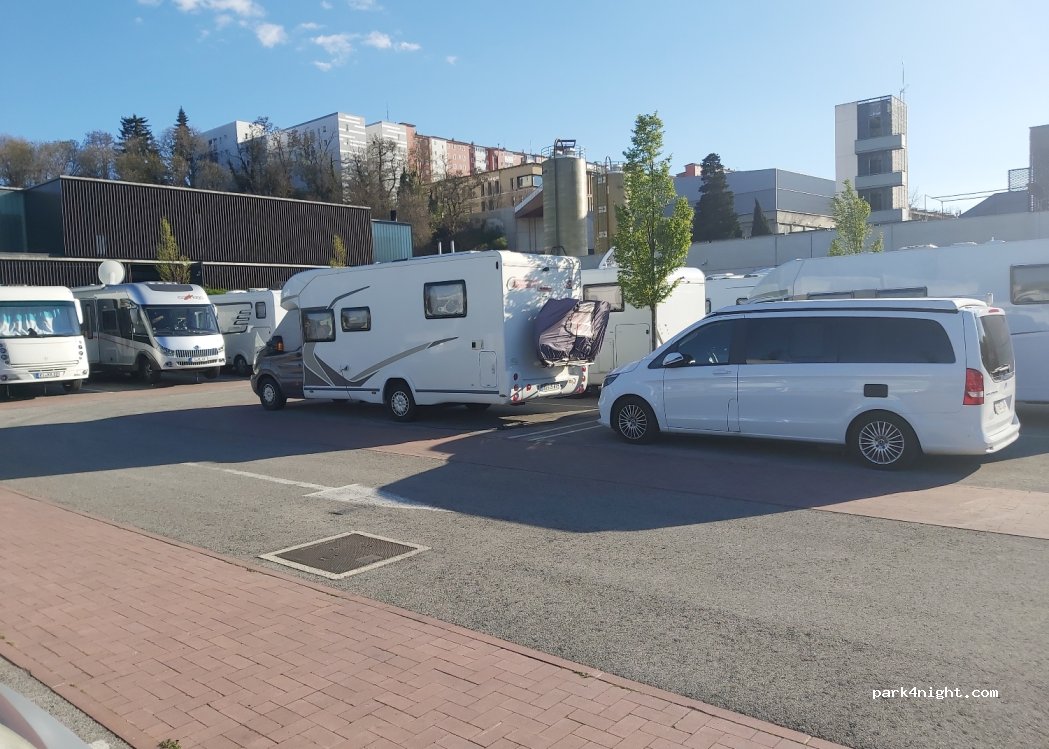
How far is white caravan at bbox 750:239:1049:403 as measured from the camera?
12.6 m

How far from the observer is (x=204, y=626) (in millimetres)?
5348

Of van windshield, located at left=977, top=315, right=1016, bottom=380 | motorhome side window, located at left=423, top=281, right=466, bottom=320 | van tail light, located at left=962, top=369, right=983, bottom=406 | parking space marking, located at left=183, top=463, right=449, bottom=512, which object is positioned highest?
motorhome side window, located at left=423, top=281, right=466, bottom=320

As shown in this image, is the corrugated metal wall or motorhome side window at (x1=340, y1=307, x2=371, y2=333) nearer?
motorhome side window at (x1=340, y1=307, x2=371, y2=333)

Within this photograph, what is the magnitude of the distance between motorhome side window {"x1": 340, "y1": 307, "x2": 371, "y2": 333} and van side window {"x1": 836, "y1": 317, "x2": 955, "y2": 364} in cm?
869

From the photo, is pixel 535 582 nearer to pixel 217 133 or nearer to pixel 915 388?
pixel 915 388

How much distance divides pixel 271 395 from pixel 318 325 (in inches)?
98.3

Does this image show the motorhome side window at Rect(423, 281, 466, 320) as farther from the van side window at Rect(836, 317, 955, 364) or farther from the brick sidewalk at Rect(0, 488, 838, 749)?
the brick sidewalk at Rect(0, 488, 838, 749)

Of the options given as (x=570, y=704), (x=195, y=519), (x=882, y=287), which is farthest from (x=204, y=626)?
(x=882, y=287)

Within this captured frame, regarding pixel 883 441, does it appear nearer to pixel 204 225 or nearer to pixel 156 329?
pixel 156 329

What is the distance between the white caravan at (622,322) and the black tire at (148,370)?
1426cm

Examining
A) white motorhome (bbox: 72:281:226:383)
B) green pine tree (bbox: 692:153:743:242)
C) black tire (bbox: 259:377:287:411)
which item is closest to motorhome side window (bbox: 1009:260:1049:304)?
black tire (bbox: 259:377:287:411)

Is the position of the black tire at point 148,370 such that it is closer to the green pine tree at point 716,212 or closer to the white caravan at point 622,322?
the white caravan at point 622,322

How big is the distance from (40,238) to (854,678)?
43122 mm

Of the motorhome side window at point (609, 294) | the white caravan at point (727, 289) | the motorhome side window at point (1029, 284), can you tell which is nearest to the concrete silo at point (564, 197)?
the white caravan at point (727, 289)
